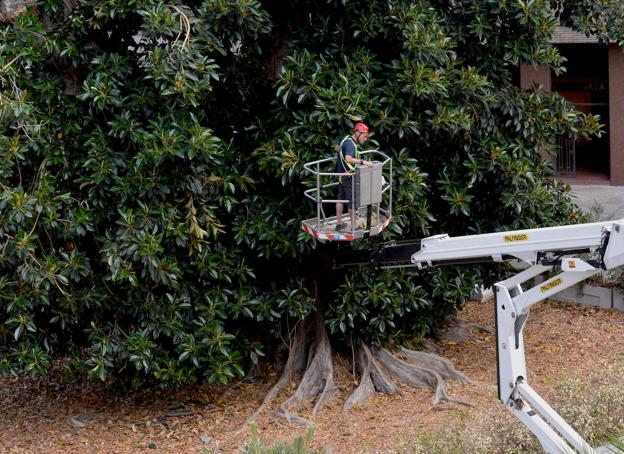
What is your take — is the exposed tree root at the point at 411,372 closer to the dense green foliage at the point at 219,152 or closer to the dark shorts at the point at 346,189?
the dense green foliage at the point at 219,152

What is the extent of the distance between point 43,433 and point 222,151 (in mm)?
4305

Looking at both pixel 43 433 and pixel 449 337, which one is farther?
pixel 449 337

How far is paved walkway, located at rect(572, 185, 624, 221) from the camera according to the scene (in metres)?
20.5

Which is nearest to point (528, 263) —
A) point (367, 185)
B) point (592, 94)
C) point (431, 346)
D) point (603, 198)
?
point (367, 185)

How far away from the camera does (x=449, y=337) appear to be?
49.2 feet

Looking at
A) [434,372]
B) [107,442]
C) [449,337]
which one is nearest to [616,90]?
[449,337]

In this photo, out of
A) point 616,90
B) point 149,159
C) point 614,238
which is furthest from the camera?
point 616,90

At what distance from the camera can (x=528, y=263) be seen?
902 cm

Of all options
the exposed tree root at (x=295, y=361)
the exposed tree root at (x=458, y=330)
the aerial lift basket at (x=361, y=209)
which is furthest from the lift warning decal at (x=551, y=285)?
the exposed tree root at (x=458, y=330)

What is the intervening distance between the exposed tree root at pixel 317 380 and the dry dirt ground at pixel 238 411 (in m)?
0.17

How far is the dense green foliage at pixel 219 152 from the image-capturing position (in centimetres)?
1092

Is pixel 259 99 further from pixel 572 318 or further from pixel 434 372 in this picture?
pixel 572 318

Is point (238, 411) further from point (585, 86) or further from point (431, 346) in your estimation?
point (585, 86)

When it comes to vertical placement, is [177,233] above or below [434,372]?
above
